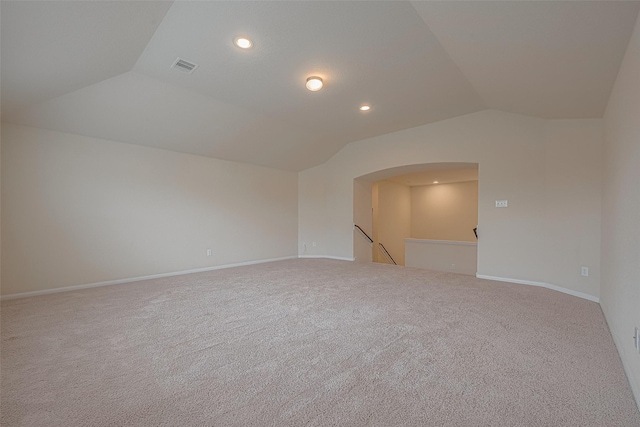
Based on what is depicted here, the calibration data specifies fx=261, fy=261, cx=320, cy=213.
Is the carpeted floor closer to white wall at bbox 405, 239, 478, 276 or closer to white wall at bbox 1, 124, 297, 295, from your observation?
white wall at bbox 1, 124, 297, 295

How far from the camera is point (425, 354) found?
80.7 inches

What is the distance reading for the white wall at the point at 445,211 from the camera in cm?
935

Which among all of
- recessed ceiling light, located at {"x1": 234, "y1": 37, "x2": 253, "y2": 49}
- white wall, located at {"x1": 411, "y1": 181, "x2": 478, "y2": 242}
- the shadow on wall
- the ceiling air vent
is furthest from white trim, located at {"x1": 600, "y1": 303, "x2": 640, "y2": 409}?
white wall, located at {"x1": 411, "y1": 181, "x2": 478, "y2": 242}

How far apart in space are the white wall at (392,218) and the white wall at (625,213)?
Result: 20.0 feet

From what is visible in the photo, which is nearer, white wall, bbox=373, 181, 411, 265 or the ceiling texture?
the ceiling texture

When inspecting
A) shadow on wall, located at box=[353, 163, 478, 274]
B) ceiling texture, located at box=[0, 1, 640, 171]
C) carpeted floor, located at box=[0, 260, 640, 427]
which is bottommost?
carpeted floor, located at box=[0, 260, 640, 427]

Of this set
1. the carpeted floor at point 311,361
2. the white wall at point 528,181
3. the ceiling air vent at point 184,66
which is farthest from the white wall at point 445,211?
the ceiling air vent at point 184,66

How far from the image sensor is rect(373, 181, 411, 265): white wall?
9016 mm

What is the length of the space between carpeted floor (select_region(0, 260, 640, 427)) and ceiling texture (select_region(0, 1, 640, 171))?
98.0 inches

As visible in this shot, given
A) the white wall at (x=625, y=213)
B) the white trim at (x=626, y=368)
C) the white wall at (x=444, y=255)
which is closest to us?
the white trim at (x=626, y=368)

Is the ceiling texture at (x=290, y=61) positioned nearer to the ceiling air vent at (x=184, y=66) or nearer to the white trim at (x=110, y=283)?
the ceiling air vent at (x=184, y=66)

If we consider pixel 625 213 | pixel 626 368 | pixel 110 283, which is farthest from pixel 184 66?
pixel 626 368

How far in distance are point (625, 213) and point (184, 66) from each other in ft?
14.9

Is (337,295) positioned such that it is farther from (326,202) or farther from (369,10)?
(326,202)
